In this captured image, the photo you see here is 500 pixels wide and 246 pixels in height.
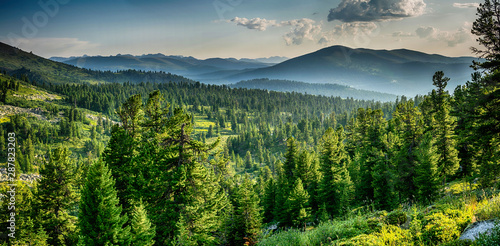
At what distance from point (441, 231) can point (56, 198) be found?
112ft

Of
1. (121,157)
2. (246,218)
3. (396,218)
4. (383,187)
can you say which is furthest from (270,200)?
(396,218)

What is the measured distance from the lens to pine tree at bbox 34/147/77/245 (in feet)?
91.2

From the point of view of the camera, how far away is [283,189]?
41.2 meters

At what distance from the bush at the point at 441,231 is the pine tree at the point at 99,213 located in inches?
693

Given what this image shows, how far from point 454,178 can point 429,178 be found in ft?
50.6

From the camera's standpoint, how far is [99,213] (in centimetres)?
1773

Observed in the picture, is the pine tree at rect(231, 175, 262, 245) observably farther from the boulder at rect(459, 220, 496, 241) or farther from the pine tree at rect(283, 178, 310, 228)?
the boulder at rect(459, 220, 496, 241)

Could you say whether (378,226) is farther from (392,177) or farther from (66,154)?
(66,154)

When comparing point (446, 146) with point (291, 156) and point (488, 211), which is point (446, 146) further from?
point (488, 211)

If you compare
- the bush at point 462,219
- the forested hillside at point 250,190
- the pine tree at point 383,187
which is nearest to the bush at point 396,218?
the forested hillside at point 250,190

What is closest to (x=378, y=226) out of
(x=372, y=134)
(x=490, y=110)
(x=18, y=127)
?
(x=490, y=110)

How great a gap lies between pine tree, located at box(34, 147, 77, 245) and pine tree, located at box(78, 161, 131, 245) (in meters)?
13.2

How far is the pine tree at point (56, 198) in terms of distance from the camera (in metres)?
27.8

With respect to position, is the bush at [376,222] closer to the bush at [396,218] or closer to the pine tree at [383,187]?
the bush at [396,218]
